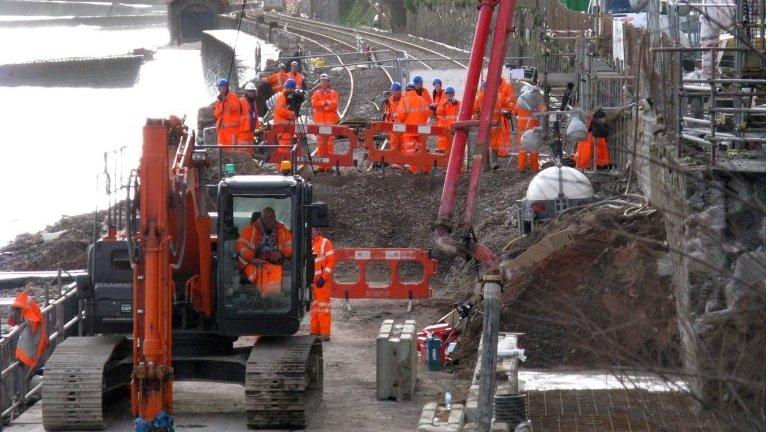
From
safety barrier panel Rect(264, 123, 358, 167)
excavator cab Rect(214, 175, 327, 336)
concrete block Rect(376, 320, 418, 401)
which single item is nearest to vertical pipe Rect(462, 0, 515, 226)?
concrete block Rect(376, 320, 418, 401)

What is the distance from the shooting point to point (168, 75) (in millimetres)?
88875

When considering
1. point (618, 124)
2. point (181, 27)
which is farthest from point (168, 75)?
point (618, 124)

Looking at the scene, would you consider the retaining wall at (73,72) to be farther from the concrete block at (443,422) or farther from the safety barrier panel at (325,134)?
the concrete block at (443,422)

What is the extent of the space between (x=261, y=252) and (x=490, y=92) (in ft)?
13.3

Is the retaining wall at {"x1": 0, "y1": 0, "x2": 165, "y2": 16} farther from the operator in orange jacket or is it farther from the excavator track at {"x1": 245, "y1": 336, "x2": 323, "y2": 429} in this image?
the excavator track at {"x1": 245, "y1": 336, "x2": 323, "y2": 429}

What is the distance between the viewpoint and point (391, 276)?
1934 centimetres

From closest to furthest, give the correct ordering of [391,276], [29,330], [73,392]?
[73,392] < [29,330] < [391,276]

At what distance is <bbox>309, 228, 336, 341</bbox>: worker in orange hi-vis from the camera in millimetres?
16594

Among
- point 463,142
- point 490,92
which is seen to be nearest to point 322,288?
point 463,142

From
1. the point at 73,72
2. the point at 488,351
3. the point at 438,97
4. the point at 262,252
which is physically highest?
the point at 73,72

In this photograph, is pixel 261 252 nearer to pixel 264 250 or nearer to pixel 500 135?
pixel 264 250

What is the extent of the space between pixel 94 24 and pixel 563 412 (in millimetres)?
148172

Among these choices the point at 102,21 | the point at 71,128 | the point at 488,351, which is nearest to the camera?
the point at 488,351

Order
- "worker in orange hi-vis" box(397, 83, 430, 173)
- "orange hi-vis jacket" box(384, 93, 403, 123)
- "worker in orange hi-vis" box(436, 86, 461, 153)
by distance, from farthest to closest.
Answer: "orange hi-vis jacket" box(384, 93, 403, 123) < "worker in orange hi-vis" box(436, 86, 461, 153) < "worker in orange hi-vis" box(397, 83, 430, 173)
